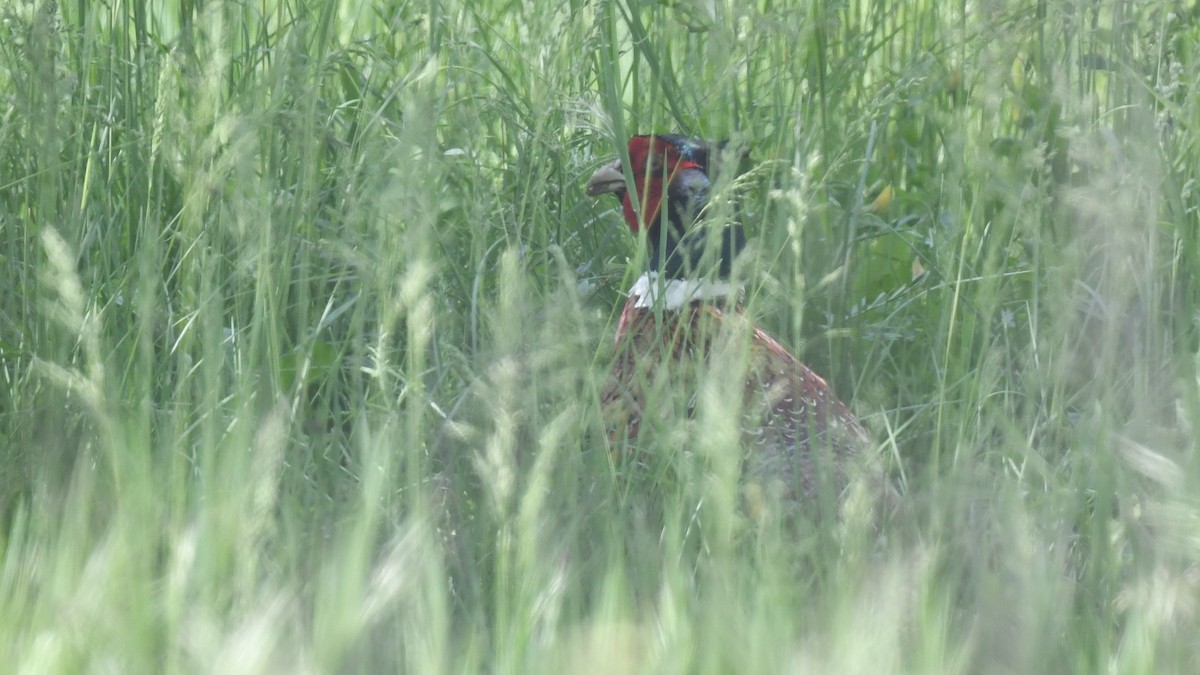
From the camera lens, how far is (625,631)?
55.1 inches

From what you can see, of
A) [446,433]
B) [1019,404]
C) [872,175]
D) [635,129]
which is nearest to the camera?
[446,433]

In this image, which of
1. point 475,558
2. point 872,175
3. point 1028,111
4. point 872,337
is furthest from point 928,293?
point 475,558

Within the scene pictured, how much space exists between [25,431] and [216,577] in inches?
31.2

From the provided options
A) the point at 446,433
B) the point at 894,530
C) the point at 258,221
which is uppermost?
the point at 258,221

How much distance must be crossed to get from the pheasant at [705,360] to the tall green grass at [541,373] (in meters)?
0.07

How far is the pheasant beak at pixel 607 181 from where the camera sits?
2.89m

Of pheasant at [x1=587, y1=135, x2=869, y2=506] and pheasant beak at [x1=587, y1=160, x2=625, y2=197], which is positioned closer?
pheasant at [x1=587, y1=135, x2=869, y2=506]

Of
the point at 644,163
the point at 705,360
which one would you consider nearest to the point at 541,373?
the point at 705,360

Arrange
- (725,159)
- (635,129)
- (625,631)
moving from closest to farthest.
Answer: (625,631)
(725,159)
(635,129)

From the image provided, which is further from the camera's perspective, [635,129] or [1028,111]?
[635,129]

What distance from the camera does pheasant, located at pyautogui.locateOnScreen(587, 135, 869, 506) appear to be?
189 cm

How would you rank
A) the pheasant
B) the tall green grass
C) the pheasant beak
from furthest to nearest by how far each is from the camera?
the pheasant beak < the pheasant < the tall green grass

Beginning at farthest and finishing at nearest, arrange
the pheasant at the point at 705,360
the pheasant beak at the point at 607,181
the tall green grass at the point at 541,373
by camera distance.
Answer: the pheasant beak at the point at 607,181
the pheasant at the point at 705,360
the tall green grass at the point at 541,373

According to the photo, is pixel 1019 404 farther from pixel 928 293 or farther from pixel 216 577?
pixel 216 577
